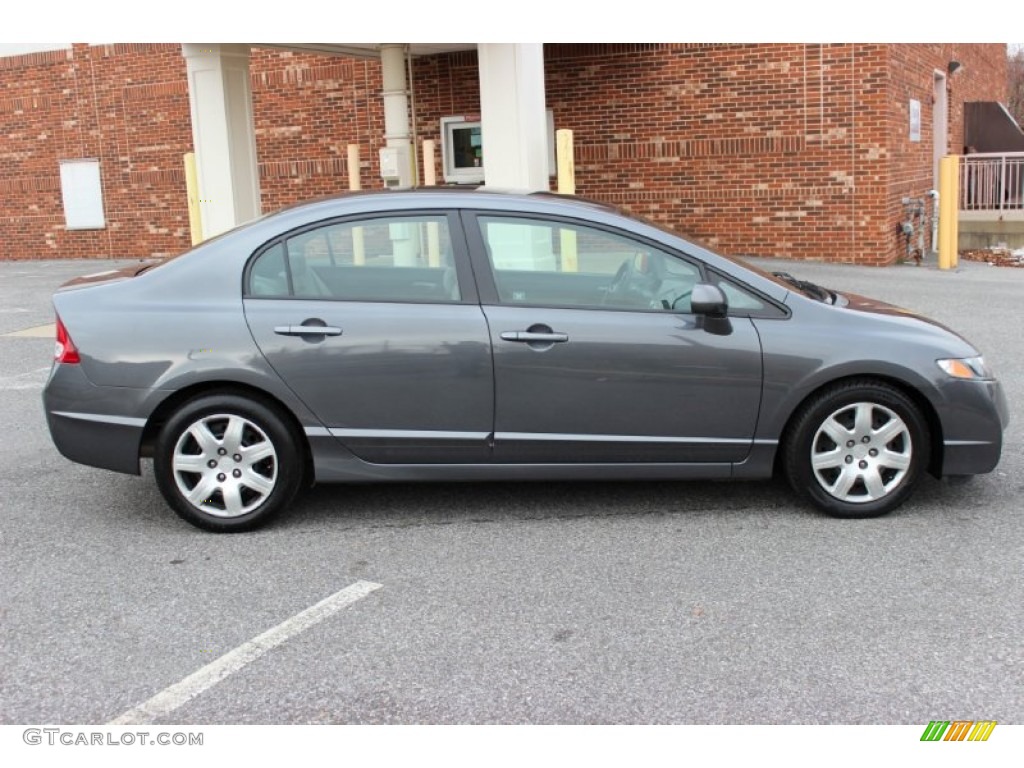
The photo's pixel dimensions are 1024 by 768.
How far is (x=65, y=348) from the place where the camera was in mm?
4812

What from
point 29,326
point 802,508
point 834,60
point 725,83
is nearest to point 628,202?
point 725,83

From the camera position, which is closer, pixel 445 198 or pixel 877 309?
pixel 445 198

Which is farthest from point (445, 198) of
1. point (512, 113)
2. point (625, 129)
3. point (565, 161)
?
point (625, 129)

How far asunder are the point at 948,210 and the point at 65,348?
12.9m

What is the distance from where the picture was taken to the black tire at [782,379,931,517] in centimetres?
481

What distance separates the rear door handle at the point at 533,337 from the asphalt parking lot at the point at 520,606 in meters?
0.88

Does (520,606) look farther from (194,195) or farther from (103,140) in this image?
(103,140)

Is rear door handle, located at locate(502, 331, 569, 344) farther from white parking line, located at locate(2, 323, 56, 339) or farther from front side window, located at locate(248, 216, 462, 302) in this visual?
white parking line, located at locate(2, 323, 56, 339)

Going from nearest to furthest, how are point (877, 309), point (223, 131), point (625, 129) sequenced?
point (877, 309) < point (223, 131) < point (625, 129)

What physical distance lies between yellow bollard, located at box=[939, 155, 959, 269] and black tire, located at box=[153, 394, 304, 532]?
12132mm

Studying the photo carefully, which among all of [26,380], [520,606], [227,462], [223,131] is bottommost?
[520,606]

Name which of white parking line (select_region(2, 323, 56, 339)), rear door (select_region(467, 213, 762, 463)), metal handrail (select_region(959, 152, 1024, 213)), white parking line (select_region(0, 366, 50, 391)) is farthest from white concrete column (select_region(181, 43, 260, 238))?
metal handrail (select_region(959, 152, 1024, 213))

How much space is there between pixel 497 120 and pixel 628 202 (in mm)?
5530

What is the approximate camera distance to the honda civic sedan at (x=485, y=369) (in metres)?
4.74
